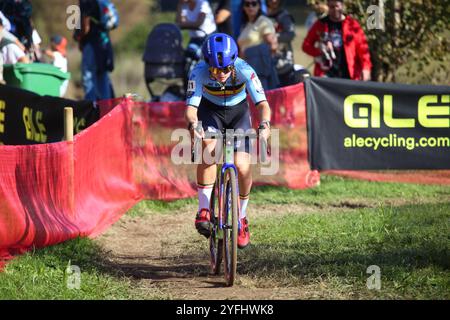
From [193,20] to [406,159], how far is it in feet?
14.3

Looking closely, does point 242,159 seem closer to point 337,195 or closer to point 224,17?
point 337,195

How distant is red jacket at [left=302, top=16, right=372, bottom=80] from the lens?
12609 mm

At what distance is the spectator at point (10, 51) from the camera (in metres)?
13.4

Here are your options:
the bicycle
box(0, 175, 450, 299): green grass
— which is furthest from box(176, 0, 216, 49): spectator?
the bicycle

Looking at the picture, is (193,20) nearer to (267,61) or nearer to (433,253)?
(267,61)

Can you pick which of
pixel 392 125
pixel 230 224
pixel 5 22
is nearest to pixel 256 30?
pixel 392 125

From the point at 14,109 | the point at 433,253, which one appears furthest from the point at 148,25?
the point at 433,253

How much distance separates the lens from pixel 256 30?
13344 mm

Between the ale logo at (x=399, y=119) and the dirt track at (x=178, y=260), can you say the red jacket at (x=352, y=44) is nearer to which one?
the ale logo at (x=399, y=119)

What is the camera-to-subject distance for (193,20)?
14.0m

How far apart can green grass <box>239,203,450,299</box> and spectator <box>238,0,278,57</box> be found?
12.7 ft

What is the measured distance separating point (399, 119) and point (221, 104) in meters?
4.51
